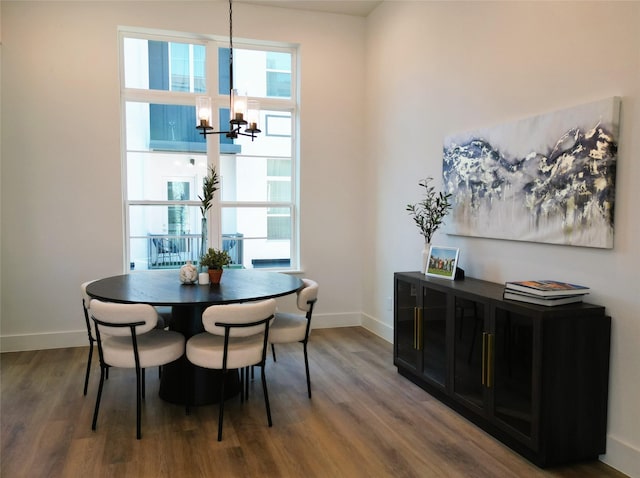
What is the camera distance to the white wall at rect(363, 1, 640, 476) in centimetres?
234

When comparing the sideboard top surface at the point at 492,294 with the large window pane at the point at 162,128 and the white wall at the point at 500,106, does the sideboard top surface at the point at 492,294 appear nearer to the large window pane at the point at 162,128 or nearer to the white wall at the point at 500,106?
the white wall at the point at 500,106

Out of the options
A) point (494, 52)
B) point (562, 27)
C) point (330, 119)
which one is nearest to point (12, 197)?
point (330, 119)

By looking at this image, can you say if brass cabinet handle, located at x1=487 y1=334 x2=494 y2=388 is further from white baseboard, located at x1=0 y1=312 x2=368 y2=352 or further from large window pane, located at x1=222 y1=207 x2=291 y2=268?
white baseboard, located at x1=0 y1=312 x2=368 y2=352

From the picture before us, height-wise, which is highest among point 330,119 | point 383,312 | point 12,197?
point 330,119

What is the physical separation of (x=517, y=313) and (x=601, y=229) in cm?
60

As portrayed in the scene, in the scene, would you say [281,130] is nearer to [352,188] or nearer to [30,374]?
[352,188]

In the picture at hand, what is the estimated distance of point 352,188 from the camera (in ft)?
17.4

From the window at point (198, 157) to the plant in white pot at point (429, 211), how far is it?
1.63 meters

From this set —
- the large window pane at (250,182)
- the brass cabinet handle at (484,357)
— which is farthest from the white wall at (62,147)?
the brass cabinet handle at (484,357)

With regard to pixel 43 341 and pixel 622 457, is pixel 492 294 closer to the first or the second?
pixel 622 457

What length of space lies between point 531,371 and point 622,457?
24.3 inches

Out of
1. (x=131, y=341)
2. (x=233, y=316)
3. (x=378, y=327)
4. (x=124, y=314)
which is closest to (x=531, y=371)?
(x=233, y=316)

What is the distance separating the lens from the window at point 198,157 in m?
4.79

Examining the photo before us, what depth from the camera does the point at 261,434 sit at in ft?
9.20
